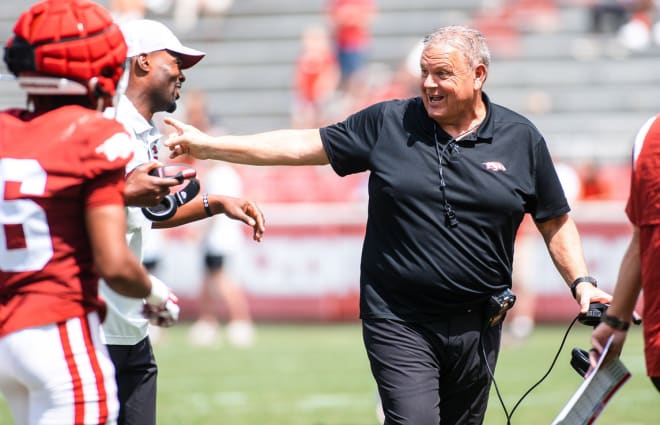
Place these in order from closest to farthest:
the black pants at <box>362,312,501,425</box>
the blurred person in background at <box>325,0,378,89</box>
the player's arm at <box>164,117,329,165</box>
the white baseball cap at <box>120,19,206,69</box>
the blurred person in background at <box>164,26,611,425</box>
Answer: the black pants at <box>362,312,501,425</box>
the blurred person in background at <box>164,26,611,425</box>
the white baseball cap at <box>120,19,206,69</box>
the player's arm at <box>164,117,329,165</box>
the blurred person in background at <box>325,0,378,89</box>

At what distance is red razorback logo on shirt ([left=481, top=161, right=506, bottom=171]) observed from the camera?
188 inches

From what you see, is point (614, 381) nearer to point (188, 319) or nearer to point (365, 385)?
point (365, 385)

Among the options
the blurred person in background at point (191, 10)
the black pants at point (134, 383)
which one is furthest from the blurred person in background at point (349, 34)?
the black pants at point (134, 383)

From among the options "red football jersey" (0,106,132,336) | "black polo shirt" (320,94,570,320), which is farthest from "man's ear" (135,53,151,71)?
"red football jersey" (0,106,132,336)

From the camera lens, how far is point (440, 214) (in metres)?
4.75

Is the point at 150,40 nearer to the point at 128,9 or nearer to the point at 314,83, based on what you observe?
the point at 314,83

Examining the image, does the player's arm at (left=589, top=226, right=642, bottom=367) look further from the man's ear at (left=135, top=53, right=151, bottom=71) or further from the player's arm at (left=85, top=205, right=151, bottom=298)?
the man's ear at (left=135, top=53, right=151, bottom=71)

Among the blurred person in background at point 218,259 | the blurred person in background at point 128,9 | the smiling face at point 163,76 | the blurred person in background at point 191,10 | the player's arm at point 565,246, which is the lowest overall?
the blurred person in background at point 218,259

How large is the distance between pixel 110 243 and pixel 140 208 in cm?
123

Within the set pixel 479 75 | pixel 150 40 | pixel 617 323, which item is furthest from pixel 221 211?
pixel 617 323

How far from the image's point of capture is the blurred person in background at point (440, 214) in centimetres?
475

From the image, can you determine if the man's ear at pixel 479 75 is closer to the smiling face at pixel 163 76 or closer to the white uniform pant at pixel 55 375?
the smiling face at pixel 163 76

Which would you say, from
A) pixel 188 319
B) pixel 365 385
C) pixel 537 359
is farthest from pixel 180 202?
pixel 188 319

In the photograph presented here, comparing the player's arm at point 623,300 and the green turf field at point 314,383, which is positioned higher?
the player's arm at point 623,300
